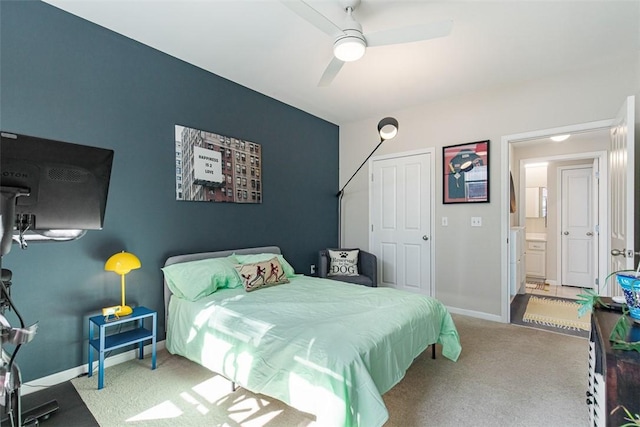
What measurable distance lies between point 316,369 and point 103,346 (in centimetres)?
158

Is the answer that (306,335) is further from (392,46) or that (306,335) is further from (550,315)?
(550,315)

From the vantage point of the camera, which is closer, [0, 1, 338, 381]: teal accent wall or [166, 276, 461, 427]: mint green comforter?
[166, 276, 461, 427]: mint green comforter

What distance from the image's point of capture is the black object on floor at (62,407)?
1.05 m

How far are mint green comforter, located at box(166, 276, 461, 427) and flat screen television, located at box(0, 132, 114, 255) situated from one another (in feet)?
3.69

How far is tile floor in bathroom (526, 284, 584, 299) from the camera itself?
4.61 m

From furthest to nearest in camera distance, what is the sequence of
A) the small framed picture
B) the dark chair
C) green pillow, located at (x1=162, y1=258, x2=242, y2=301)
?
the dark chair, the small framed picture, green pillow, located at (x1=162, y1=258, x2=242, y2=301)

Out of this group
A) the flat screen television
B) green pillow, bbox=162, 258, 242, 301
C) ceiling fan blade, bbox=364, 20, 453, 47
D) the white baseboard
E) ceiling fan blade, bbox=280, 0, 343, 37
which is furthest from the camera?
green pillow, bbox=162, 258, 242, 301

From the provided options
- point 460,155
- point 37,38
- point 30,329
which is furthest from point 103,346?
point 460,155

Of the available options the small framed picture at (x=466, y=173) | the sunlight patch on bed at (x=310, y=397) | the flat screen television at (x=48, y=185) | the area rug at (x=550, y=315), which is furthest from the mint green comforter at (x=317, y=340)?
the small framed picture at (x=466, y=173)

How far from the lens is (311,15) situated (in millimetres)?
1843

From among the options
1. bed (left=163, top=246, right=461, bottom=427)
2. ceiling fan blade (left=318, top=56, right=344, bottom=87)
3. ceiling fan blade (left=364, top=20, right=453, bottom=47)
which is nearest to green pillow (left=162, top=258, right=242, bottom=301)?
bed (left=163, top=246, right=461, bottom=427)

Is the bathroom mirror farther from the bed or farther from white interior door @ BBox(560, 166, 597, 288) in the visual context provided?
the bed

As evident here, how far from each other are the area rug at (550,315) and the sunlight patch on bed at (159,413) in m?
3.47

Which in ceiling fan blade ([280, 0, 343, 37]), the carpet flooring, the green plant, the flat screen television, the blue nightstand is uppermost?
ceiling fan blade ([280, 0, 343, 37])
